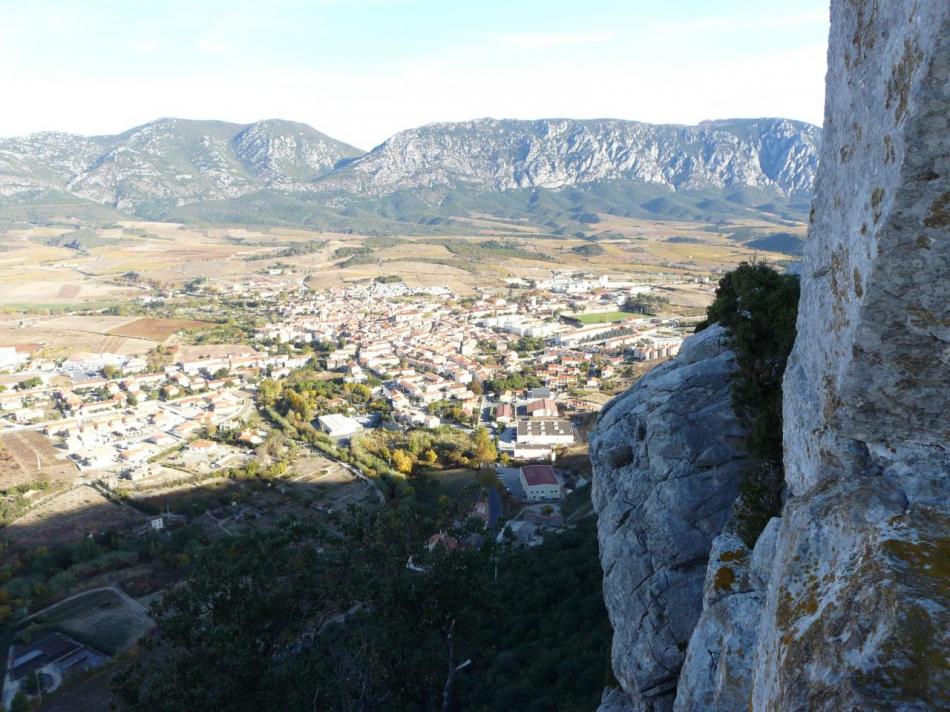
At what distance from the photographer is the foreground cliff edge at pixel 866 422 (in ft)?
9.91

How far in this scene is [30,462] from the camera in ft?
142

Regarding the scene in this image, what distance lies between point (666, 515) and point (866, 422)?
5.86 metres

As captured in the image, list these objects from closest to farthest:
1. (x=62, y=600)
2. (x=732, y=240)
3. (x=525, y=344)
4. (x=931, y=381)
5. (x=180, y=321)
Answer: (x=931, y=381), (x=62, y=600), (x=525, y=344), (x=180, y=321), (x=732, y=240)

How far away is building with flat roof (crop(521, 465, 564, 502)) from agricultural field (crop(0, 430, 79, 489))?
30.6 meters

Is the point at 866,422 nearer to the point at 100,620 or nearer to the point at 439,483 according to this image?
the point at 100,620

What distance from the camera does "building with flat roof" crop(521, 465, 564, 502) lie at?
3572 cm

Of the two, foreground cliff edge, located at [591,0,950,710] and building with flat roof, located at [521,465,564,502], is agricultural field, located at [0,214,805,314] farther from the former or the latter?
foreground cliff edge, located at [591,0,950,710]

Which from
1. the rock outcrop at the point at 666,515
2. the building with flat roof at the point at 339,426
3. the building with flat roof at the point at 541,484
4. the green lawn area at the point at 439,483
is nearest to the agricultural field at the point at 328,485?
the green lawn area at the point at 439,483

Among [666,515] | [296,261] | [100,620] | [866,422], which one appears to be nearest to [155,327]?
[100,620]

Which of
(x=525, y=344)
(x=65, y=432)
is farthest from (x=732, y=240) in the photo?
(x=65, y=432)

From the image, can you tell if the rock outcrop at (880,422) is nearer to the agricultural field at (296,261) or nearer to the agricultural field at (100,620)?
the agricultural field at (100,620)

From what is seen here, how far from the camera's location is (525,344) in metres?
75.8

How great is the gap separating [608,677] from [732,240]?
198186mm

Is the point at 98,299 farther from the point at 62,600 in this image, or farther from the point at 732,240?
the point at 732,240
